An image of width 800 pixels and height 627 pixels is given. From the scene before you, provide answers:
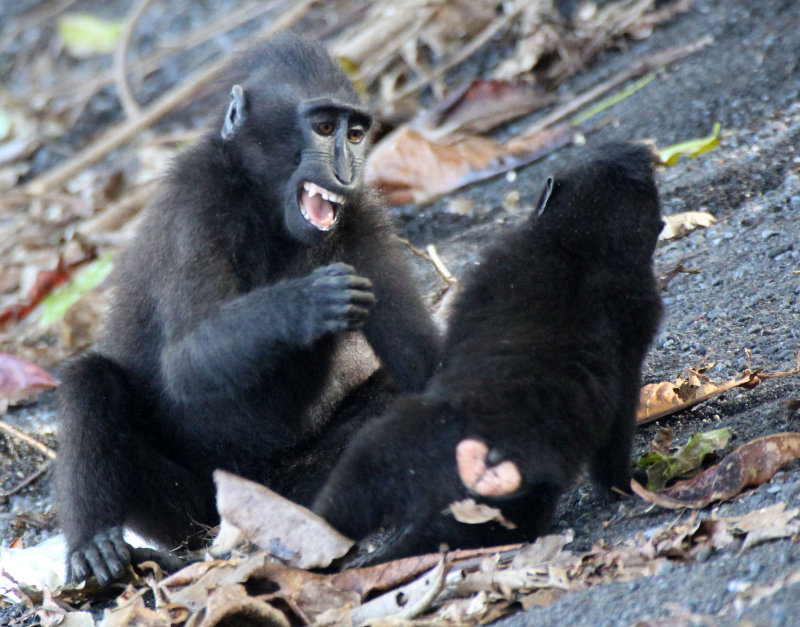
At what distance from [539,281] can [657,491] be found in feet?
2.76

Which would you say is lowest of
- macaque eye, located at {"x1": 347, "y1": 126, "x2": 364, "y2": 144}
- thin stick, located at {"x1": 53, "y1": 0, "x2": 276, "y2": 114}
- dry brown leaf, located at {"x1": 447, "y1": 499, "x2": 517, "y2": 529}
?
dry brown leaf, located at {"x1": 447, "y1": 499, "x2": 517, "y2": 529}

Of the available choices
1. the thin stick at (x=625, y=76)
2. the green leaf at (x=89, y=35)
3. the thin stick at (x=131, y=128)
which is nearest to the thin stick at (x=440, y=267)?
the thin stick at (x=625, y=76)

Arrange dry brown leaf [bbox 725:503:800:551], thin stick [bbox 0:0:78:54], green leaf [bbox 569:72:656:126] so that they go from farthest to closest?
thin stick [bbox 0:0:78:54] → green leaf [bbox 569:72:656:126] → dry brown leaf [bbox 725:503:800:551]

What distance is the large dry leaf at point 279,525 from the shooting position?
3.33 meters

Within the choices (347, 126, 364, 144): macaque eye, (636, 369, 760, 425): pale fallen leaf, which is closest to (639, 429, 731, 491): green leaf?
(636, 369, 760, 425): pale fallen leaf

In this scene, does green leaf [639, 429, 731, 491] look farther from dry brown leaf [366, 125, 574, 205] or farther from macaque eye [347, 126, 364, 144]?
dry brown leaf [366, 125, 574, 205]

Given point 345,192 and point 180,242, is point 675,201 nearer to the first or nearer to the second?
point 345,192

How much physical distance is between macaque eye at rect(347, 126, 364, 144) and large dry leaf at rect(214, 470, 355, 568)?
5.37 feet

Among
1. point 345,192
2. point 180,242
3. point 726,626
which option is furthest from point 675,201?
point 726,626

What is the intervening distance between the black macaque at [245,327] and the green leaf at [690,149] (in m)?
2.44

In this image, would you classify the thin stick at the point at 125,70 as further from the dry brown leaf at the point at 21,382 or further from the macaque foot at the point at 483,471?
the macaque foot at the point at 483,471

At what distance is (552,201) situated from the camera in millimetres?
4027

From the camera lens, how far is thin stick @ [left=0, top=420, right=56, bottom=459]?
550 centimetres

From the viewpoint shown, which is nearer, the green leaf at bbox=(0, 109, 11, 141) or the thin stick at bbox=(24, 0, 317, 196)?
the thin stick at bbox=(24, 0, 317, 196)
